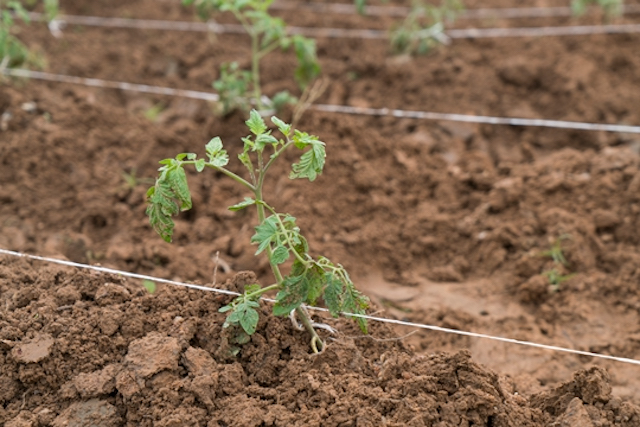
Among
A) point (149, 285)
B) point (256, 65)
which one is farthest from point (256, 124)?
point (256, 65)

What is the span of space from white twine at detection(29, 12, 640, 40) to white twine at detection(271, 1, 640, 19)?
28 cm

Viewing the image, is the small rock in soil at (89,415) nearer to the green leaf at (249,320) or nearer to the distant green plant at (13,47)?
the green leaf at (249,320)

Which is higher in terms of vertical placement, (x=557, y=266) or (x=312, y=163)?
(x=557, y=266)

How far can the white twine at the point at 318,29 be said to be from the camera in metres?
5.23

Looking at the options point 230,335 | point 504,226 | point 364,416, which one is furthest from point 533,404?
point 504,226

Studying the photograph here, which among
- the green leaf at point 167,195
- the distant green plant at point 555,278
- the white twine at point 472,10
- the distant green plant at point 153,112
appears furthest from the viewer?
the white twine at point 472,10

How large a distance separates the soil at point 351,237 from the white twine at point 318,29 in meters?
0.09

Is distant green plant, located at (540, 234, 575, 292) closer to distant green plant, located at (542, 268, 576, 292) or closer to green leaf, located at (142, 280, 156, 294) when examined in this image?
distant green plant, located at (542, 268, 576, 292)

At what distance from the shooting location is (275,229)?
7.13 feet

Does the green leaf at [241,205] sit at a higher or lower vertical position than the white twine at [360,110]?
lower

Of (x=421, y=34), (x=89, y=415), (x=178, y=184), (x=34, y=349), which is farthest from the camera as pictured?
(x=421, y=34)

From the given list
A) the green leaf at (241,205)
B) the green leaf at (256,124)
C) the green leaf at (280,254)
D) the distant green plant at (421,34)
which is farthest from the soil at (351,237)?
the green leaf at (256,124)

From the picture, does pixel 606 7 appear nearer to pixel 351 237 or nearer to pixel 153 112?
pixel 351 237

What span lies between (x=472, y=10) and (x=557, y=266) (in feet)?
10.4
